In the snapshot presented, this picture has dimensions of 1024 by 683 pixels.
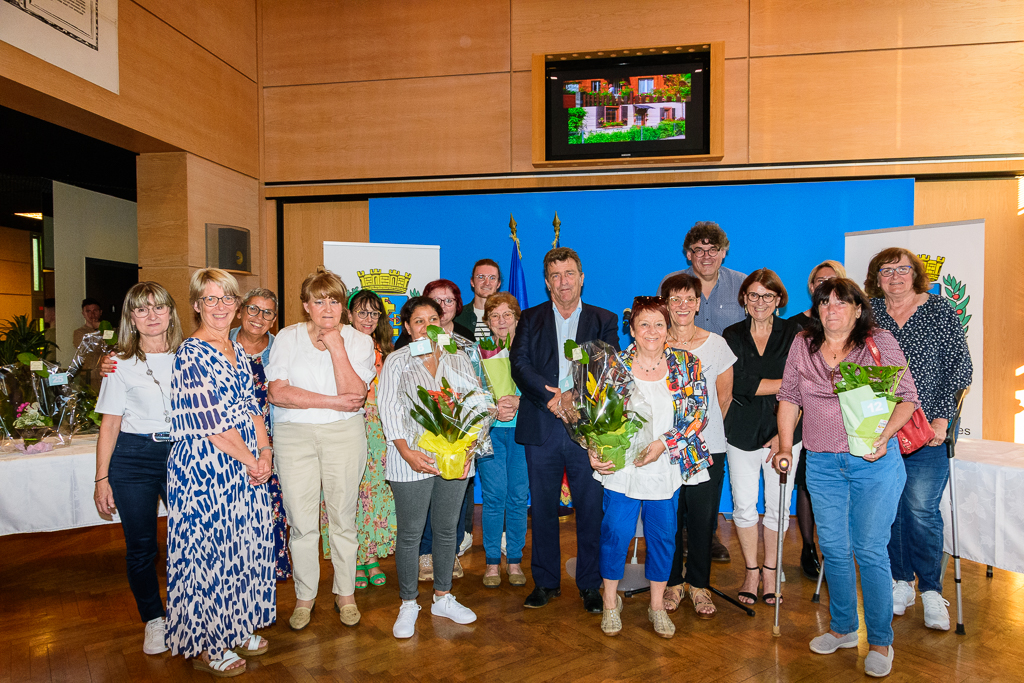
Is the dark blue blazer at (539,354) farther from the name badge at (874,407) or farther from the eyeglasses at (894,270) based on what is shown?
the eyeglasses at (894,270)

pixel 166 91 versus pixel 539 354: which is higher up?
pixel 166 91

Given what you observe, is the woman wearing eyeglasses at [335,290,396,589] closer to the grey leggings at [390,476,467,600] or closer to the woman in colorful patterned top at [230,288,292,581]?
the woman in colorful patterned top at [230,288,292,581]

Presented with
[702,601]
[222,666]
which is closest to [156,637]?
[222,666]

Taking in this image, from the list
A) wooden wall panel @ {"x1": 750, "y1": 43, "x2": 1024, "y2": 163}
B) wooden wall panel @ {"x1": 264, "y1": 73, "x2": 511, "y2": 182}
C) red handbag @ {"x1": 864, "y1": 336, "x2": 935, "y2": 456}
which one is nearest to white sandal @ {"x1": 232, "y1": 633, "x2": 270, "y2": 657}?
red handbag @ {"x1": 864, "y1": 336, "x2": 935, "y2": 456}

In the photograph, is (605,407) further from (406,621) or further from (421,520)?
(406,621)

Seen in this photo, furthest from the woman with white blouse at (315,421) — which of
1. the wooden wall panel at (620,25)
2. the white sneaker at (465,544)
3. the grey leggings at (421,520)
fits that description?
the wooden wall panel at (620,25)

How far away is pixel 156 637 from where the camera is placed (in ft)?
8.93

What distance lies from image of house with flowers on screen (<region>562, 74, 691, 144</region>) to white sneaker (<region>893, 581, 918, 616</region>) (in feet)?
11.1

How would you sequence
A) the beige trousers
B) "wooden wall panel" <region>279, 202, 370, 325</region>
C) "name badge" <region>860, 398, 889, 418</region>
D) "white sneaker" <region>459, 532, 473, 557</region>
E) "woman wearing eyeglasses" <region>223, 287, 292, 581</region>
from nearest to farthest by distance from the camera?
"name badge" <region>860, 398, 889, 418</region> < the beige trousers < "woman wearing eyeglasses" <region>223, 287, 292, 581</region> < "white sneaker" <region>459, 532, 473, 557</region> < "wooden wall panel" <region>279, 202, 370, 325</region>

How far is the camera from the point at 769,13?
191 inches

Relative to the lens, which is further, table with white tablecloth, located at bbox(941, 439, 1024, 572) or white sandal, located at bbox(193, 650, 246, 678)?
table with white tablecloth, located at bbox(941, 439, 1024, 572)

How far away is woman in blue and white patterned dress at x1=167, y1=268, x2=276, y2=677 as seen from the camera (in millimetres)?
2406

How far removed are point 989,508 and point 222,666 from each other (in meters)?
3.45

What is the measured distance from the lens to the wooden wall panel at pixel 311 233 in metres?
5.48
